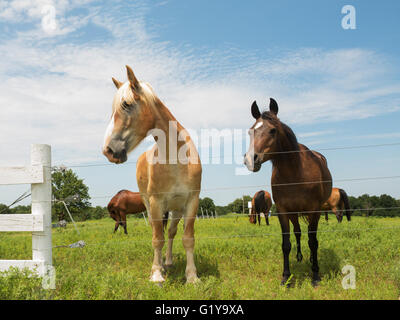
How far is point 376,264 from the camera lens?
17.1 feet

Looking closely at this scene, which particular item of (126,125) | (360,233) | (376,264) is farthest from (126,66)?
(360,233)

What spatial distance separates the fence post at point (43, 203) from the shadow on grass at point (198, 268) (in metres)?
1.85

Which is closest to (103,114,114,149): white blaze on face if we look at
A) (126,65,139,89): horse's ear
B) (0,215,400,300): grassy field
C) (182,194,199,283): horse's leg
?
(126,65,139,89): horse's ear

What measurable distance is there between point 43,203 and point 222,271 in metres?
3.07

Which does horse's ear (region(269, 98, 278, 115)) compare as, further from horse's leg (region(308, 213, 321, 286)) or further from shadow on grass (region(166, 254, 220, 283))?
shadow on grass (region(166, 254, 220, 283))

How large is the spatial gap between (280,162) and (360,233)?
16.9ft

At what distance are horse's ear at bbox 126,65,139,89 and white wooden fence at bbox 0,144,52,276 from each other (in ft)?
4.98

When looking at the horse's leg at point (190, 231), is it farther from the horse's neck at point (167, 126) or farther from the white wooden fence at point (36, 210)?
the white wooden fence at point (36, 210)

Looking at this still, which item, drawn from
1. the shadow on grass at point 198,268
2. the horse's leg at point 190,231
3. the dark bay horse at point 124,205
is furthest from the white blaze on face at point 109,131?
the dark bay horse at point 124,205

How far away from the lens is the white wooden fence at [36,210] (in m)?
3.89

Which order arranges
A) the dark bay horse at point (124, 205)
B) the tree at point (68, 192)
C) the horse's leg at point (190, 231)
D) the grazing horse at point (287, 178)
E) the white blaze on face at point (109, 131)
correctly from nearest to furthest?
the white blaze on face at point (109, 131) < the horse's leg at point (190, 231) < the grazing horse at point (287, 178) < the dark bay horse at point (124, 205) < the tree at point (68, 192)

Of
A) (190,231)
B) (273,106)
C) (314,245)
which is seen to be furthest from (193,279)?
(273,106)
